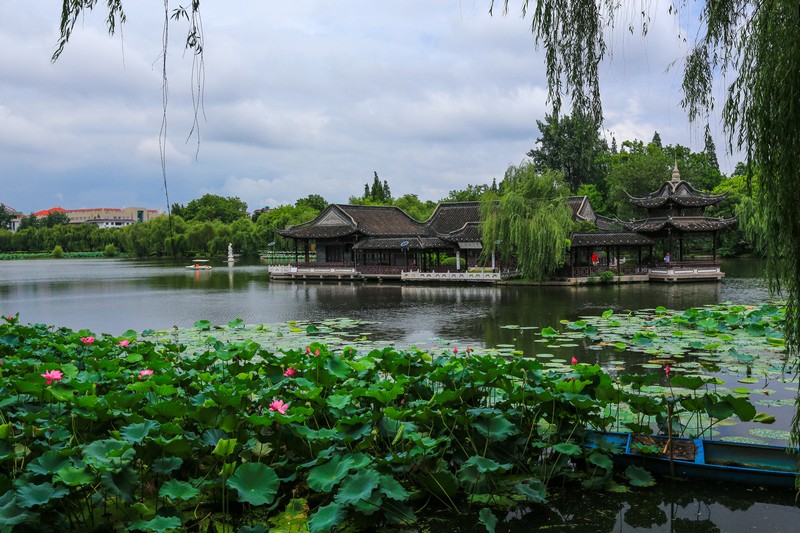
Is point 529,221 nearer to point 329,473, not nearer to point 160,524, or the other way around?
point 329,473

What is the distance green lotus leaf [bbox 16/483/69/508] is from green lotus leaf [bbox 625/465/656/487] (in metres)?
3.01

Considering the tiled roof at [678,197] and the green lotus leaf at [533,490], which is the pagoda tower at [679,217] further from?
the green lotus leaf at [533,490]

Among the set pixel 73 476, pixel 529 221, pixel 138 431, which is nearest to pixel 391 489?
pixel 138 431

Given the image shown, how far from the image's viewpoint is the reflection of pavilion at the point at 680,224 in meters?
22.8

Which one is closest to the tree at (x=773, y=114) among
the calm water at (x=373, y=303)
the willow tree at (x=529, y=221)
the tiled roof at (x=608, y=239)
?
the calm water at (x=373, y=303)

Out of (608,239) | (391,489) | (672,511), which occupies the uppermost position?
(608,239)

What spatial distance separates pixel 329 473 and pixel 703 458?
2352 mm

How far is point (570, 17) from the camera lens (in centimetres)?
296

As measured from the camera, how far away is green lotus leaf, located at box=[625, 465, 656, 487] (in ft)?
12.4

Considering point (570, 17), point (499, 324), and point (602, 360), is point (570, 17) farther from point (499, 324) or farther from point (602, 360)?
point (499, 324)

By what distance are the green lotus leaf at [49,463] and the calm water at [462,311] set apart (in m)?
1.94

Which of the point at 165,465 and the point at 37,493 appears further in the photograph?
the point at 165,465

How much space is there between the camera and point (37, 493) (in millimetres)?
2705

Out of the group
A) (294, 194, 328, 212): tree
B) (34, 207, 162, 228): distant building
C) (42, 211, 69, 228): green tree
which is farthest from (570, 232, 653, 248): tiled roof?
(34, 207, 162, 228): distant building
